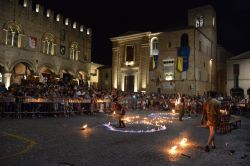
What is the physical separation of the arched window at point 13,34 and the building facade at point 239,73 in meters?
40.5

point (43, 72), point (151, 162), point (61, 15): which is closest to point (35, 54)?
point (43, 72)

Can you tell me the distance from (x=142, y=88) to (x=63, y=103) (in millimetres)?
29663

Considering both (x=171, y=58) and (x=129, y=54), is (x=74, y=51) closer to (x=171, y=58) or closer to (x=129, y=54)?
(x=129, y=54)

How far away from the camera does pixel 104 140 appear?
32.9 feet

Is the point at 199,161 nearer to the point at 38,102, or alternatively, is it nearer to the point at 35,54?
the point at 38,102

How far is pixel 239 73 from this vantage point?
170 feet

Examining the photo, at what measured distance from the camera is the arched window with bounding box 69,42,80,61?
4508 centimetres

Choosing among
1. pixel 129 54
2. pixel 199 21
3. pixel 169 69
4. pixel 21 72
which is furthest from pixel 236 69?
pixel 21 72

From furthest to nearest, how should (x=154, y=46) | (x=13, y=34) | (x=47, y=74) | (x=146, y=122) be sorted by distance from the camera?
1. (x=154, y=46)
2. (x=47, y=74)
3. (x=13, y=34)
4. (x=146, y=122)

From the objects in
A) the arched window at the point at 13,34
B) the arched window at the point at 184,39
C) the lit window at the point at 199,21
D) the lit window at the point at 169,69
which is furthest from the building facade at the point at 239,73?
the arched window at the point at 13,34

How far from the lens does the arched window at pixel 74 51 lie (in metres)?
45.1

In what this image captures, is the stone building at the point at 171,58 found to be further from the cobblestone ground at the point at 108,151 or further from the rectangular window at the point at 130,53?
the cobblestone ground at the point at 108,151

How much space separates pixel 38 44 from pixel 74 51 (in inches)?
335

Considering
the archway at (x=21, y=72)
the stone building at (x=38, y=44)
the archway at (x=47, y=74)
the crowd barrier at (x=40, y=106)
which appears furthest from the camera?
the archway at (x=47, y=74)
